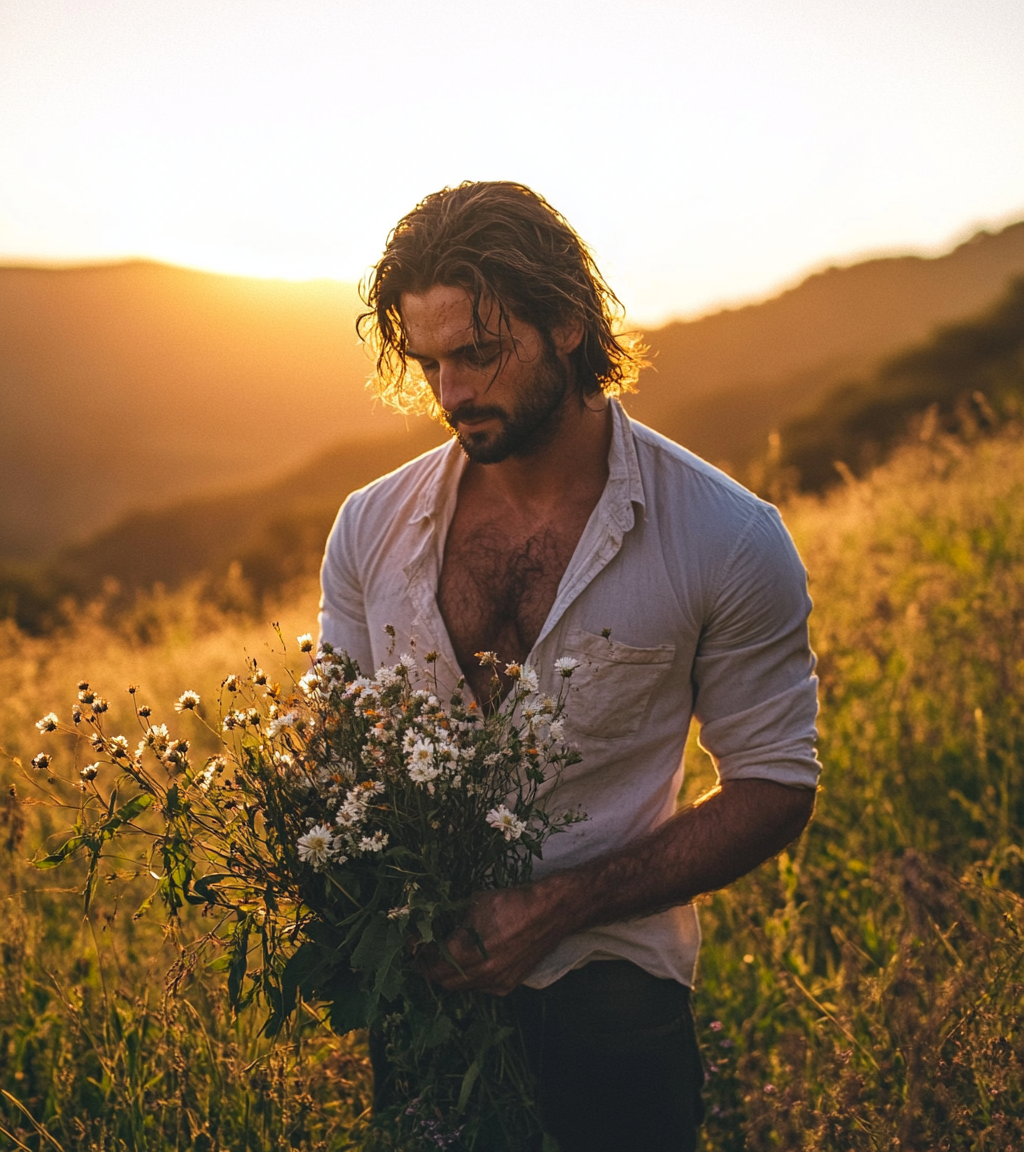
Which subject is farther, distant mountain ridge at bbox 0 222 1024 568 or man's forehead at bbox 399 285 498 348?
distant mountain ridge at bbox 0 222 1024 568

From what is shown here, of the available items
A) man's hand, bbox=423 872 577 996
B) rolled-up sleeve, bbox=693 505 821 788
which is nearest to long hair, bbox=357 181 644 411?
rolled-up sleeve, bbox=693 505 821 788

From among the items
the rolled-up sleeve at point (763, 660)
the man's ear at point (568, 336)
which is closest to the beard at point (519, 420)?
the man's ear at point (568, 336)

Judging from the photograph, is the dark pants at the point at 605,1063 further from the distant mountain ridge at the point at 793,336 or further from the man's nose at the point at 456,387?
the distant mountain ridge at the point at 793,336

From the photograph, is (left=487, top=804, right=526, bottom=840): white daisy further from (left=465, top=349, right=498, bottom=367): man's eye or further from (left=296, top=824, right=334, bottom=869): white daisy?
(left=465, top=349, right=498, bottom=367): man's eye

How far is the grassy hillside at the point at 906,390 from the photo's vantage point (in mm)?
19953

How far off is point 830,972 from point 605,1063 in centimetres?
100

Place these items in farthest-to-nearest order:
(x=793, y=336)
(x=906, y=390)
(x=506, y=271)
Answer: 1. (x=793, y=336)
2. (x=906, y=390)
3. (x=506, y=271)

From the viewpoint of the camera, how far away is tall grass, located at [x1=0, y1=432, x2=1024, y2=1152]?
1903 millimetres

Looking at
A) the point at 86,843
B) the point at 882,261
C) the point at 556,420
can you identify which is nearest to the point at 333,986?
the point at 86,843

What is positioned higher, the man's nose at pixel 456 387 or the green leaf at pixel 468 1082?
the man's nose at pixel 456 387

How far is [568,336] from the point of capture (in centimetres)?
239

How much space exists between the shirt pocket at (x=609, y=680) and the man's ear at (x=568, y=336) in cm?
78

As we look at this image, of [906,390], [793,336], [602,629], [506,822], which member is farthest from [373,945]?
[793,336]

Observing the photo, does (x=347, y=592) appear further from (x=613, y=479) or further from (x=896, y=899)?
(x=896, y=899)
